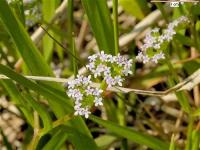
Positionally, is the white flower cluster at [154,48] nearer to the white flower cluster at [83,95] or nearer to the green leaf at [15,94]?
the white flower cluster at [83,95]

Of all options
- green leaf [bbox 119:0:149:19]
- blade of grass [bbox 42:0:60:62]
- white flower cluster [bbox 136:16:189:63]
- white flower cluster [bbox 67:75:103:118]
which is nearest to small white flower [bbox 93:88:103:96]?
white flower cluster [bbox 67:75:103:118]

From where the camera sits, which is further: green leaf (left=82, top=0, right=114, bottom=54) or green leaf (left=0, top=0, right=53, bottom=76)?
green leaf (left=82, top=0, right=114, bottom=54)

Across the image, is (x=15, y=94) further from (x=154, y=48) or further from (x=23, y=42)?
(x=154, y=48)

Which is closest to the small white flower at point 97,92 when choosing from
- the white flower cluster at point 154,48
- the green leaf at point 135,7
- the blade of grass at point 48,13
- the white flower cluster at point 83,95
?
the white flower cluster at point 83,95

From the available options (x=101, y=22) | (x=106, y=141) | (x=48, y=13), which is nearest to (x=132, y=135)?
(x=101, y=22)

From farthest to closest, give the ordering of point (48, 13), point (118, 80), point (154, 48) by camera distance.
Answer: point (48, 13) → point (154, 48) → point (118, 80)

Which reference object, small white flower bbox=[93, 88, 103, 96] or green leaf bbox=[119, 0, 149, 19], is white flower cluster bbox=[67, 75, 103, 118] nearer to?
small white flower bbox=[93, 88, 103, 96]
